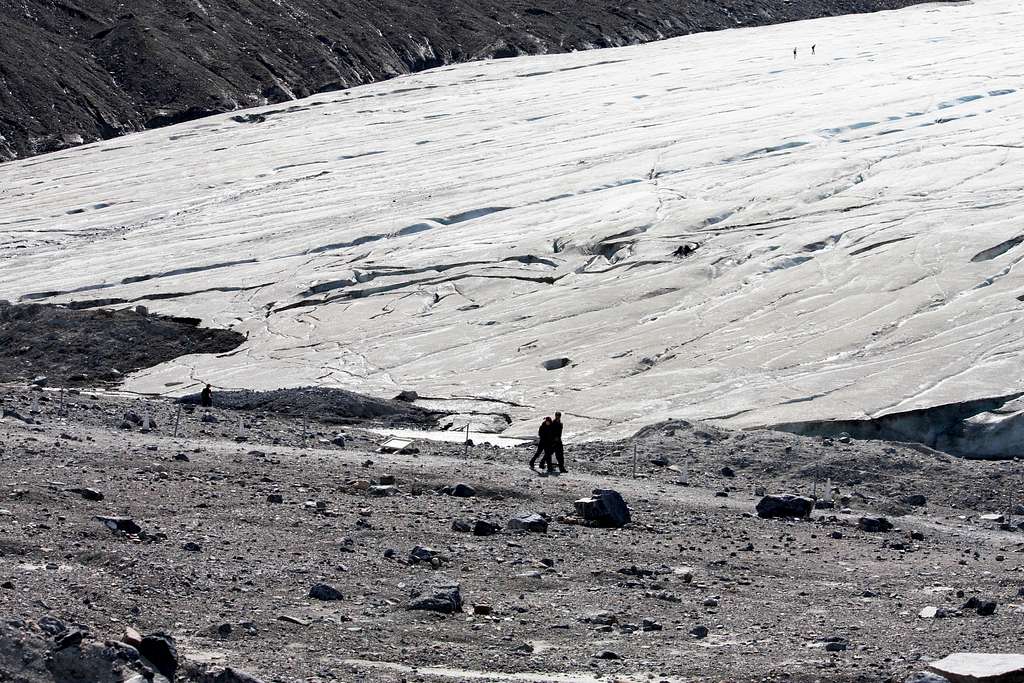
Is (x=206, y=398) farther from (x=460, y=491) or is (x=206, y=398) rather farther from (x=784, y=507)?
(x=784, y=507)

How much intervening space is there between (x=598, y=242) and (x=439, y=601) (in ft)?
58.9

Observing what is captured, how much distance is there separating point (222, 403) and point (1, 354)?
5.79 m

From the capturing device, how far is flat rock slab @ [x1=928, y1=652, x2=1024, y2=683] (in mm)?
7137

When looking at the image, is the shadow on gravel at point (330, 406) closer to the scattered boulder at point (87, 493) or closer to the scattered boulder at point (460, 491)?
the scattered boulder at point (460, 491)

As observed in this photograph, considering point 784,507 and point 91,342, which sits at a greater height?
point 784,507

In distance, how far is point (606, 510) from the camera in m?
11.7

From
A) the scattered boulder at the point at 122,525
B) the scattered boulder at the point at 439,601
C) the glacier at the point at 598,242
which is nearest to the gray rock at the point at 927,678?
the scattered boulder at the point at 439,601

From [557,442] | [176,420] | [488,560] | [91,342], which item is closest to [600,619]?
[488,560]

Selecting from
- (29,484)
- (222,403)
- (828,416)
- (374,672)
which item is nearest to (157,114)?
(222,403)

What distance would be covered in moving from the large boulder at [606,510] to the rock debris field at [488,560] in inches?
1.0

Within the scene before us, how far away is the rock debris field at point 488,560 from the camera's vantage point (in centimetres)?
754

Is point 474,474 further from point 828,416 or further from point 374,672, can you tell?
point 374,672

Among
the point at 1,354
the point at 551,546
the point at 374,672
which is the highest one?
the point at 374,672

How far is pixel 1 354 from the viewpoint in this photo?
75.3ft
